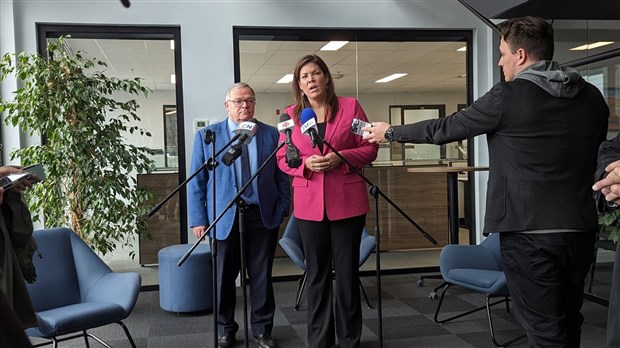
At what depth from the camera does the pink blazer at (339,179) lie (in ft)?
10.8

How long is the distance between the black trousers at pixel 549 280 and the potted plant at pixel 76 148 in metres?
3.46

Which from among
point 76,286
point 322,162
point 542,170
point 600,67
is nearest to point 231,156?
point 322,162

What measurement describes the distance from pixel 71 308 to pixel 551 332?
268cm

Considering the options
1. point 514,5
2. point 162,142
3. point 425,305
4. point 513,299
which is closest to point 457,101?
point 514,5

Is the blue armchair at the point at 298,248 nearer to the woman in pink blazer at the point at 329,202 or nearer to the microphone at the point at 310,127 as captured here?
the woman in pink blazer at the point at 329,202

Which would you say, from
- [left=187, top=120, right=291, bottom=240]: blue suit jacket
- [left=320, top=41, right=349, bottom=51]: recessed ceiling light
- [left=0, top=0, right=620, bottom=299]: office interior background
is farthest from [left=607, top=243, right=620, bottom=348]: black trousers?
[left=320, top=41, right=349, bottom=51]: recessed ceiling light

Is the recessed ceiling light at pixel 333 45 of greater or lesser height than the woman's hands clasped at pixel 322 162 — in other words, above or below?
above

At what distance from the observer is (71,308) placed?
3.54 m

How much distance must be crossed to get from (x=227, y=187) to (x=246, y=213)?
0.22m

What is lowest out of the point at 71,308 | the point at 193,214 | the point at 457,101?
the point at 71,308

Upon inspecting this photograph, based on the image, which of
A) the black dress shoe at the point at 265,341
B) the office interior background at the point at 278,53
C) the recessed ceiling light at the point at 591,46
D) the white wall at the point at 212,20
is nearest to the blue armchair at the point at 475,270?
the office interior background at the point at 278,53

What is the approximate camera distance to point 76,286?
3.85m

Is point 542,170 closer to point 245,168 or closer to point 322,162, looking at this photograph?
point 322,162

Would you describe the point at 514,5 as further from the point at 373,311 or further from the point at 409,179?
the point at 373,311
